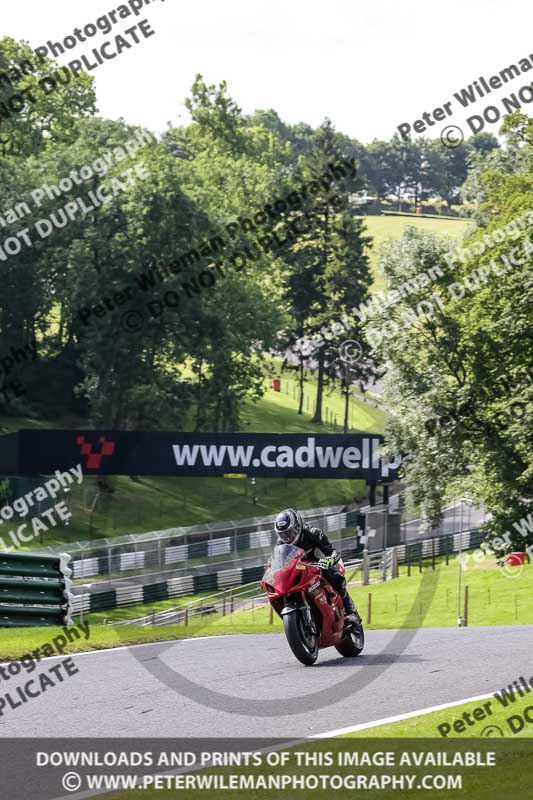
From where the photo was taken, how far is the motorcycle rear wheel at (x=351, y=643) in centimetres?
1267

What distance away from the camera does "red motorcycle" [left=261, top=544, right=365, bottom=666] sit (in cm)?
1142

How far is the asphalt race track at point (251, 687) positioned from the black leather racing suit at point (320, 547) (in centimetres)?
83

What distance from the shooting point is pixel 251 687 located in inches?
432

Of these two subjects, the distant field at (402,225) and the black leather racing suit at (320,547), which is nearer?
the black leather racing suit at (320,547)

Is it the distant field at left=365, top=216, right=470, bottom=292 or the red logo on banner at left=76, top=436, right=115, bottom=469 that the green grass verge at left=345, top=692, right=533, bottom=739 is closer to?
the red logo on banner at left=76, top=436, right=115, bottom=469

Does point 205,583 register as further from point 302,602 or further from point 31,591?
point 302,602

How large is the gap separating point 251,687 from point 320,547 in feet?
5.47

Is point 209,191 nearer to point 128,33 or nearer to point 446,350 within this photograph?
point 128,33

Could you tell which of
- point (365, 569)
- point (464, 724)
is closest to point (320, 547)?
point (464, 724)

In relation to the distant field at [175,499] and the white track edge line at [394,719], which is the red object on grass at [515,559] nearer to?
the distant field at [175,499]

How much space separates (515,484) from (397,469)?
8627mm

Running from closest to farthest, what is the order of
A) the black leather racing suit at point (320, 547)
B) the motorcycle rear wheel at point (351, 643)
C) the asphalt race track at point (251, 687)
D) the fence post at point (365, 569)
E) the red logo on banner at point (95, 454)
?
the asphalt race track at point (251, 687) → the black leather racing suit at point (320, 547) → the motorcycle rear wheel at point (351, 643) → the fence post at point (365, 569) → the red logo on banner at point (95, 454)

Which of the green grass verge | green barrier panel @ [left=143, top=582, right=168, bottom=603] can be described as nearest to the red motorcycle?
the green grass verge

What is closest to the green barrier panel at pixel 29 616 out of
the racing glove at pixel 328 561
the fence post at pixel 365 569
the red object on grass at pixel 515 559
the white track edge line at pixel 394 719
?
the racing glove at pixel 328 561
